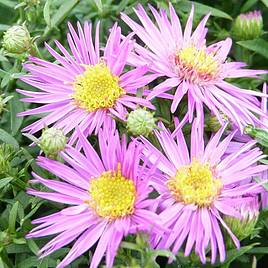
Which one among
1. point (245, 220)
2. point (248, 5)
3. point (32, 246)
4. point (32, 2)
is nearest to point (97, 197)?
point (32, 246)

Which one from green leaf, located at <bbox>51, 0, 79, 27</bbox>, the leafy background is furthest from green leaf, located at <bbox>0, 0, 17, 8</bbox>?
green leaf, located at <bbox>51, 0, 79, 27</bbox>

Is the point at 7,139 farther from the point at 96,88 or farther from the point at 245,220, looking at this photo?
the point at 245,220

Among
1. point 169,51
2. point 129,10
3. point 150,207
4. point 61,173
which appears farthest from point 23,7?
point 150,207

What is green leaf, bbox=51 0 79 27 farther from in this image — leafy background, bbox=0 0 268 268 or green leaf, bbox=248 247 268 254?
green leaf, bbox=248 247 268 254

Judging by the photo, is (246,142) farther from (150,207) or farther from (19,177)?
(19,177)

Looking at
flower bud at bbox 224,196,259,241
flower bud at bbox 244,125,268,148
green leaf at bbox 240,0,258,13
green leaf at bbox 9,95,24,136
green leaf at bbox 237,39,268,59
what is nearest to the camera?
flower bud at bbox 224,196,259,241

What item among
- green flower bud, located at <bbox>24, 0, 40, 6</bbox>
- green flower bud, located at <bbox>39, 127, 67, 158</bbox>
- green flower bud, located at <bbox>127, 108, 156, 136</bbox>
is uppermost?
green flower bud, located at <bbox>24, 0, 40, 6</bbox>

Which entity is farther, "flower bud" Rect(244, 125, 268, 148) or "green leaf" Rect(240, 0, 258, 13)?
"green leaf" Rect(240, 0, 258, 13)

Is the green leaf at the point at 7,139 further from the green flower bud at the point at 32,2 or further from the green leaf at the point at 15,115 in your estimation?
the green flower bud at the point at 32,2
